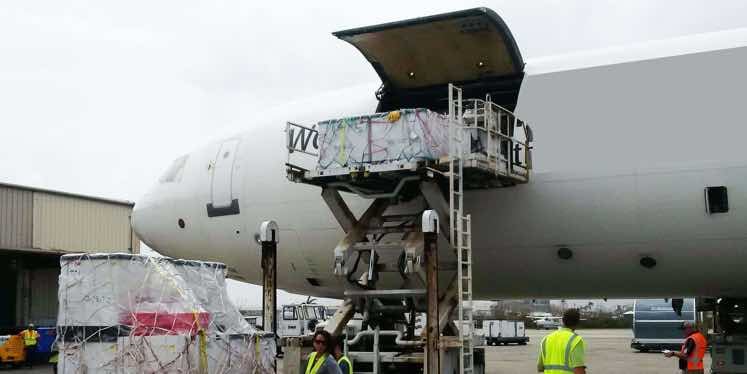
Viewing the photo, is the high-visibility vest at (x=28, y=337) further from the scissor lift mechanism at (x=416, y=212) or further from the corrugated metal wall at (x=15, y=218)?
the scissor lift mechanism at (x=416, y=212)

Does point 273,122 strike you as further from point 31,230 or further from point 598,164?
point 31,230

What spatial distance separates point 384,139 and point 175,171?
5.74 metres

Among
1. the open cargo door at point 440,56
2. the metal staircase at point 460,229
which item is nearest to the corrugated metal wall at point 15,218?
the open cargo door at point 440,56

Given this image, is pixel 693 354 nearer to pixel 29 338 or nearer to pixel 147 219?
pixel 147 219

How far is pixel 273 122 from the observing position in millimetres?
14781

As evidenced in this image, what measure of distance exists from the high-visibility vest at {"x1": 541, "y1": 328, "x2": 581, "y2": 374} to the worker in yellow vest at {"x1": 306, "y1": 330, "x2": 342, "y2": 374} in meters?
1.92

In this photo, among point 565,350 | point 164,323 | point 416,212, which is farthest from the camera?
point 416,212

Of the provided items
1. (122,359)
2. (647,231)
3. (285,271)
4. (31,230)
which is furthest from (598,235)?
(31,230)

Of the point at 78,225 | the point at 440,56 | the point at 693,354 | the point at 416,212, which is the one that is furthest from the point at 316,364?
the point at 78,225

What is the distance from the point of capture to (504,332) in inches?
1638

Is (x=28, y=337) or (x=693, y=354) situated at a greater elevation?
(x=693, y=354)

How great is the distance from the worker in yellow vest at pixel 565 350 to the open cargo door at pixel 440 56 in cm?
539

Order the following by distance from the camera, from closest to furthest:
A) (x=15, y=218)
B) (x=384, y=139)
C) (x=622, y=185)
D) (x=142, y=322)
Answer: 1. (x=142, y=322)
2. (x=384, y=139)
3. (x=622, y=185)
4. (x=15, y=218)

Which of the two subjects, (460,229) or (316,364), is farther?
(460,229)
